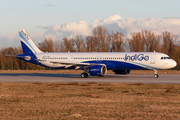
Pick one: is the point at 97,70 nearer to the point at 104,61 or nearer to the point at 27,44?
the point at 104,61

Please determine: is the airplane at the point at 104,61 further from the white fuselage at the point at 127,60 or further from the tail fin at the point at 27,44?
the tail fin at the point at 27,44

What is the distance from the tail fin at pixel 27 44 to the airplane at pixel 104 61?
0.82m

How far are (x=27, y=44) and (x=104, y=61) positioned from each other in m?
15.1

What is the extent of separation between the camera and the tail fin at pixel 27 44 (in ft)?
148

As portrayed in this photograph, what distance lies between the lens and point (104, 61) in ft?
129

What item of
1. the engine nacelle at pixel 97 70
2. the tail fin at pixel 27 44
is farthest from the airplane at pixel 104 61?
the tail fin at pixel 27 44

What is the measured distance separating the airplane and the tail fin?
2.69 ft

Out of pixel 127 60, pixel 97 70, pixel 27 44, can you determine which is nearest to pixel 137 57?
pixel 127 60

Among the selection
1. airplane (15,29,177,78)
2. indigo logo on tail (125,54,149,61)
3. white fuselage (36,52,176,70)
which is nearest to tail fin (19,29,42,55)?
airplane (15,29,177,78)

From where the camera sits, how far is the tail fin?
148ft

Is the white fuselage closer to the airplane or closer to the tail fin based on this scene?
the airplane

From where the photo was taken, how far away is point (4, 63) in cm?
9294

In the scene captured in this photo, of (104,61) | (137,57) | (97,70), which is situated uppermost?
(137,57)

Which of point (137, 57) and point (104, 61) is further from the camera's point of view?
point (104, 61)
